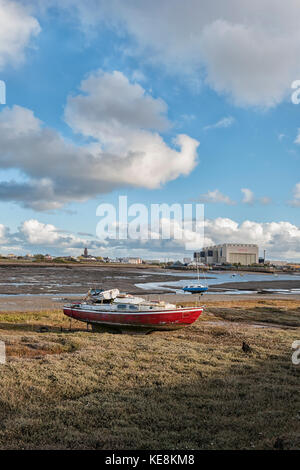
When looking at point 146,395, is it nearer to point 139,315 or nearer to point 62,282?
point 139,315

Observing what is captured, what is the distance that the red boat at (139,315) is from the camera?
23078 mm

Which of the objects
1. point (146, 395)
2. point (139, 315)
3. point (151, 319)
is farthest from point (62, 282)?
point (146, 395)

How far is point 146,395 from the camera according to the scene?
35.5ft

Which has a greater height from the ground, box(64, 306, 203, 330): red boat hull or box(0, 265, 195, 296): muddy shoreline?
box(64, 306, 203, 330): red boat hull

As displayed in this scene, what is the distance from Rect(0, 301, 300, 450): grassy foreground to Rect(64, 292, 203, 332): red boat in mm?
3571

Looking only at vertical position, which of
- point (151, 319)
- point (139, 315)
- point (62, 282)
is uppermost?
point (139, 315)

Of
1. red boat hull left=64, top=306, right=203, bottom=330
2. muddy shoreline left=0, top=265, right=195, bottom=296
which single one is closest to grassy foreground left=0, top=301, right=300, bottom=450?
red boat hull left=64, top=306, right=203, bottom=330

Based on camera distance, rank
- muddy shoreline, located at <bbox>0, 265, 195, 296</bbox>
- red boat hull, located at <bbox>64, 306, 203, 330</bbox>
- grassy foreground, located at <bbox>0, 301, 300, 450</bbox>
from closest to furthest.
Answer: grassy foreground, located at <bbox>0, 301, 300, 450</bbox> < red boat hull, located at <bbox>64, 306, 203, 330</bbox> < muddy shoreline, located at <bbox>0, 265, 195, 296</bbox>

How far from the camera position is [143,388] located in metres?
11.4

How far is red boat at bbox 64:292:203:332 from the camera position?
23078 mm

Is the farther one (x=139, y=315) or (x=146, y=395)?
(x=139, y=315)

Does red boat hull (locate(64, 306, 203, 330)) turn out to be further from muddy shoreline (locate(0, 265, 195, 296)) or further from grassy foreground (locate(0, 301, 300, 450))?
muddy shoreline (locate(0, 265, 195, 296))

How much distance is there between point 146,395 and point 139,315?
1228cm

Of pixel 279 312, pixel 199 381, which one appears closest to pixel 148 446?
pixel 199 381
